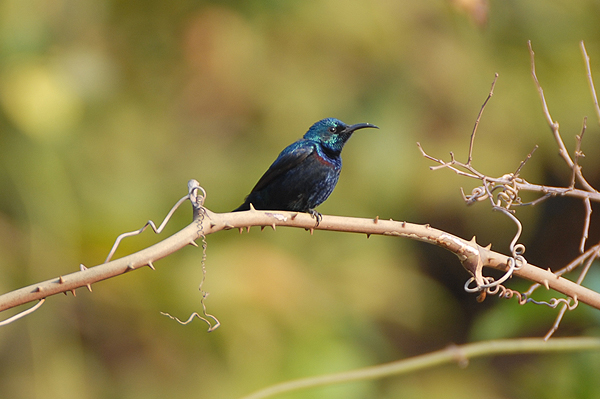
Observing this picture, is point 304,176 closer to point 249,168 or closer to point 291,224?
point 291,224

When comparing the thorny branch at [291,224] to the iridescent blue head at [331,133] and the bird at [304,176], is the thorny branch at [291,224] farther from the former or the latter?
the iridescent blue head at [331,133]

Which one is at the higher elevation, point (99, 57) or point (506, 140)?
point (99, 57)

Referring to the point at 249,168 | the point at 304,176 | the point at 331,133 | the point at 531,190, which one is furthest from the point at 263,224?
the point at 249,168

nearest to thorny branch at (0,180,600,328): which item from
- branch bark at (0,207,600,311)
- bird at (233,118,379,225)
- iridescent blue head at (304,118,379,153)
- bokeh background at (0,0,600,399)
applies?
branch bark at (0,207,600,311)

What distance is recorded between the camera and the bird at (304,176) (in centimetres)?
311

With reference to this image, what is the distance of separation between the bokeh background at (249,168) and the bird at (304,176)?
1.86 metres

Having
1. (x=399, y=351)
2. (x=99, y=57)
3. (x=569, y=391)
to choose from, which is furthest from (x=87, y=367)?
(x=569, y=391)

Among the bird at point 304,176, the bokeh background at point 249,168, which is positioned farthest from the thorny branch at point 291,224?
the bokeh background at point 249,168

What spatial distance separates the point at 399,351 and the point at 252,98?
3250 mm

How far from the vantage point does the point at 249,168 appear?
18.6 feet

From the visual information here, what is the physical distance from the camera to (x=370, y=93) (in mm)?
5906

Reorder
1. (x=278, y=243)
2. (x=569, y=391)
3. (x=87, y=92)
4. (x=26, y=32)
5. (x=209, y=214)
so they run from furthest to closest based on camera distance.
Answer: (x=278, y=243) < (x=87, y=92) < (x=26, y=32) < (x=569, y=391) < (x=209, y=214)

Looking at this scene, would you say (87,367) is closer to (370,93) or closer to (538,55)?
(370,93)

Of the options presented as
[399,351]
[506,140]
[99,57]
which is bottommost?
[399,351]
